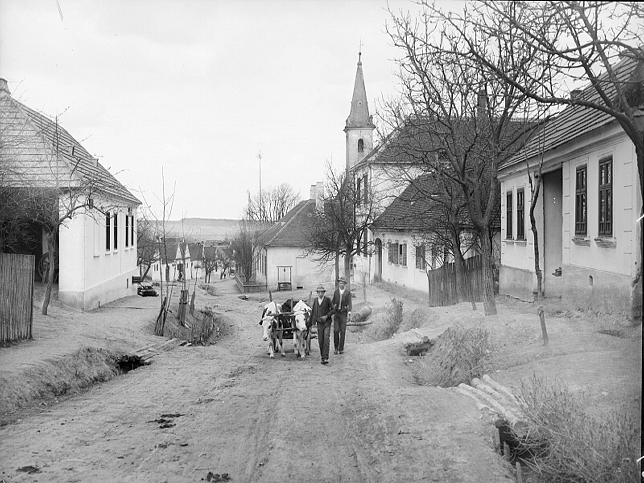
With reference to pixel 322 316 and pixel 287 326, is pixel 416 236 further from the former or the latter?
pixel 322 316

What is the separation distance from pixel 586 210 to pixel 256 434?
9.77m

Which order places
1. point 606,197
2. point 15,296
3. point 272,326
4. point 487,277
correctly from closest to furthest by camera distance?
point 15,296, point 606,197, point 487,277, point 272,326

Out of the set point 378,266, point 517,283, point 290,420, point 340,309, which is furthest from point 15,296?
point 378,266

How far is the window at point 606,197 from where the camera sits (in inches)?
501

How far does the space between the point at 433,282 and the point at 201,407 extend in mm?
17337

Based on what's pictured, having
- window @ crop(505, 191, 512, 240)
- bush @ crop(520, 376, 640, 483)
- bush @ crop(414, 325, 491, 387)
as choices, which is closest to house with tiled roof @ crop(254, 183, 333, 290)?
window @ crop(505, 191, 512, 240)

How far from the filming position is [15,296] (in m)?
12.9

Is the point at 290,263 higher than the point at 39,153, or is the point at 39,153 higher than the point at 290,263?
the point at 39,153

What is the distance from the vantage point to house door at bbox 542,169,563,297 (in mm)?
18438

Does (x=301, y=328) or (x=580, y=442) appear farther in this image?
(x=301, y=328)

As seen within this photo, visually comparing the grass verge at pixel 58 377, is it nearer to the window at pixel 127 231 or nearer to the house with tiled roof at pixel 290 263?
the window at pixel 127 231

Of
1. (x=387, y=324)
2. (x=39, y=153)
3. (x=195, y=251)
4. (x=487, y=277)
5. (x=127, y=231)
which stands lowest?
(x=387, y=324)

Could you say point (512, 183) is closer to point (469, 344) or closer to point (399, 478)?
point (469, 344)

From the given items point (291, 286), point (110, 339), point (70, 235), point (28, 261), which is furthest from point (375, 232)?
point (28, 261)
